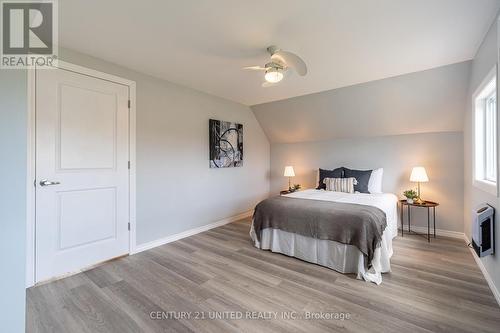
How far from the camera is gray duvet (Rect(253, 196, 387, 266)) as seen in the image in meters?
2.32

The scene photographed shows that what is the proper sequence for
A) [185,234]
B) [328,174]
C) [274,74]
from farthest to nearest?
[328,174] → [185,234] → [274,74]

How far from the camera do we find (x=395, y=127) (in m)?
3.86

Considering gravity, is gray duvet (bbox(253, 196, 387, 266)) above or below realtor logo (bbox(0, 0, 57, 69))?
below

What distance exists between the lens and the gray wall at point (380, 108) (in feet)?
10.1

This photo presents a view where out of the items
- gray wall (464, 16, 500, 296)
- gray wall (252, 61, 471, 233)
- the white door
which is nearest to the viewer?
gray wall (464, 16, 500, 296)

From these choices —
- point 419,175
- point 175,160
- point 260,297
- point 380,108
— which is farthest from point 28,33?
point 419,175

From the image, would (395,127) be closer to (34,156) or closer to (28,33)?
(28,33)

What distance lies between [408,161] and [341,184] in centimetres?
120

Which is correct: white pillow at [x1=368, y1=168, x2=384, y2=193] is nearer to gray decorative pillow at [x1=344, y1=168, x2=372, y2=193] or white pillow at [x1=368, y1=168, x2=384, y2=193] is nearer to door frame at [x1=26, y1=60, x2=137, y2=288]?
gray decorative pillow at [x1=344, y1=168, x2=372, y2=193]

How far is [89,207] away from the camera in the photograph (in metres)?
2.60

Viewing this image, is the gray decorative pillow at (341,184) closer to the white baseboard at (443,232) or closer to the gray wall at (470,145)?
the white baseboard at (443,232)

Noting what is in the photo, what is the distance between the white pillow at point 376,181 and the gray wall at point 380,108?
0.71 meters

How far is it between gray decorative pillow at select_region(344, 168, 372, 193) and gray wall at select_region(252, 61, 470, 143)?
75cm

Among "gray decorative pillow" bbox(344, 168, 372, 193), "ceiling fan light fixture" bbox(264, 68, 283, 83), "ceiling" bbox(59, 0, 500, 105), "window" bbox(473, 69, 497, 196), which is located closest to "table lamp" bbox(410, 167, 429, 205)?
"gray decorative pillow" bbox(344, 168, 372, 193)
